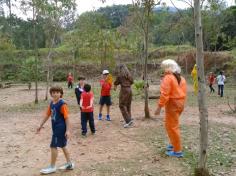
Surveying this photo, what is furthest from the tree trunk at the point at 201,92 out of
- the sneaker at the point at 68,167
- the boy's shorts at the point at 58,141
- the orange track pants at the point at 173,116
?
the boy's shorts at the point at 58,141

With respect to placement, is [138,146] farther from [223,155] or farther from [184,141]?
[223,155]

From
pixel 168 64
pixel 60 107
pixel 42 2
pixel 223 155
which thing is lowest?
pixel 223 155

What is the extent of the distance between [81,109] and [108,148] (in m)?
1.73

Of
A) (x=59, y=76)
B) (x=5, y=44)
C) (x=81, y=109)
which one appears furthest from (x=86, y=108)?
(x=59, y=76)

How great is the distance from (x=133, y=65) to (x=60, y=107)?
35905 mm

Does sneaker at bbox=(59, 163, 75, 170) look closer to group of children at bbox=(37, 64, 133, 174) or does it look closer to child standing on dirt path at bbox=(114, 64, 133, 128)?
group of children at bbox=(37, 64, 133, 174)

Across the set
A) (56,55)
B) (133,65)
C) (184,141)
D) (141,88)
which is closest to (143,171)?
(184,141)

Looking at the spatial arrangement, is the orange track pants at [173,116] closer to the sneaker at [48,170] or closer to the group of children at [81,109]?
the group of children at [81,109]

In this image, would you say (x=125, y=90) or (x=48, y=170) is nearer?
(x=48, y=170)

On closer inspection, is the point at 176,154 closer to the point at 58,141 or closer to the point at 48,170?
the point at 58,141

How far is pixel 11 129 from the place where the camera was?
36.3 ft

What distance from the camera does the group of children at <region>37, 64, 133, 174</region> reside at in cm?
649

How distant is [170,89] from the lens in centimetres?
702

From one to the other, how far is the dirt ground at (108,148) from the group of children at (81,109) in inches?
10.6
